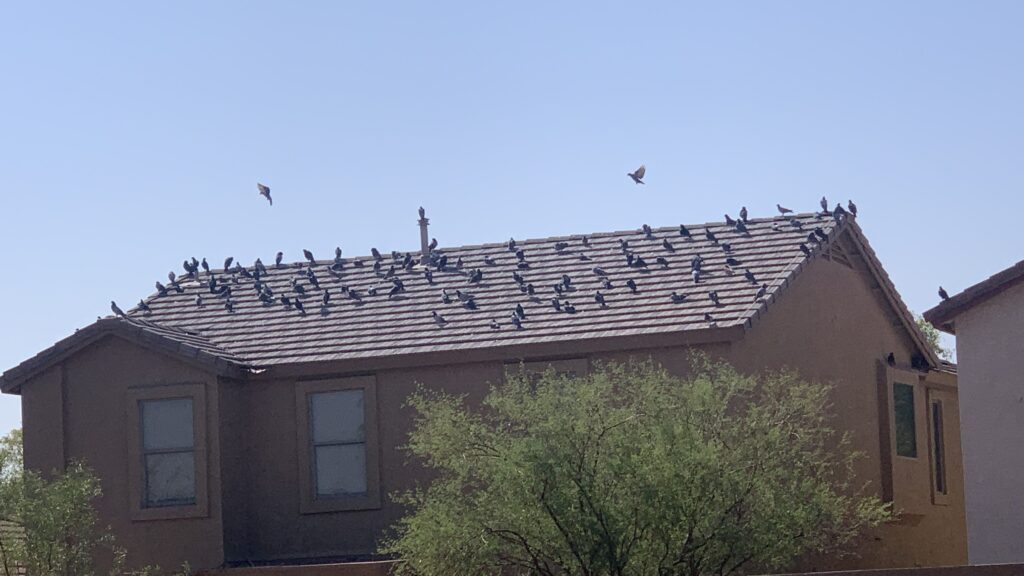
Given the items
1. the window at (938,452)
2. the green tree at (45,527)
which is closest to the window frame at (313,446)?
the green tree at (45,527)

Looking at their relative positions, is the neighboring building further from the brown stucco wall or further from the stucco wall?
the brown stucco wall

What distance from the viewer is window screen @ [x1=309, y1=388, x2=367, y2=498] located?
2088cm

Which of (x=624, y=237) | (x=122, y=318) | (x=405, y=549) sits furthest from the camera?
(x=624, y=237)

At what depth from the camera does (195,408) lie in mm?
20781

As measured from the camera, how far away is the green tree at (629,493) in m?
13.9

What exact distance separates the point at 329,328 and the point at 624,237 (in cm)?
442

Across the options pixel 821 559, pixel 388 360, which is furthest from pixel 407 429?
pixel 821 559

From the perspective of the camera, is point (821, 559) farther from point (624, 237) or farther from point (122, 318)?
point (122, 318)

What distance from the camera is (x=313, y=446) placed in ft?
69.2

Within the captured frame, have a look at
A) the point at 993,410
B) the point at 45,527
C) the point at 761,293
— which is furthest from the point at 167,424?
the point at 993,410

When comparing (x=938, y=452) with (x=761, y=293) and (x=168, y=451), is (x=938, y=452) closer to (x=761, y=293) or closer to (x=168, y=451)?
(x=761, y=293)

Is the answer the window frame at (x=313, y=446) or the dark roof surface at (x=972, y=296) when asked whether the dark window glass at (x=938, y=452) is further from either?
the window frame at (x=313, y=446)

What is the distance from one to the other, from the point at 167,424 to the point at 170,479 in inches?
27.6

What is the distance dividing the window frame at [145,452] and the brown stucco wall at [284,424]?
0.32ft
